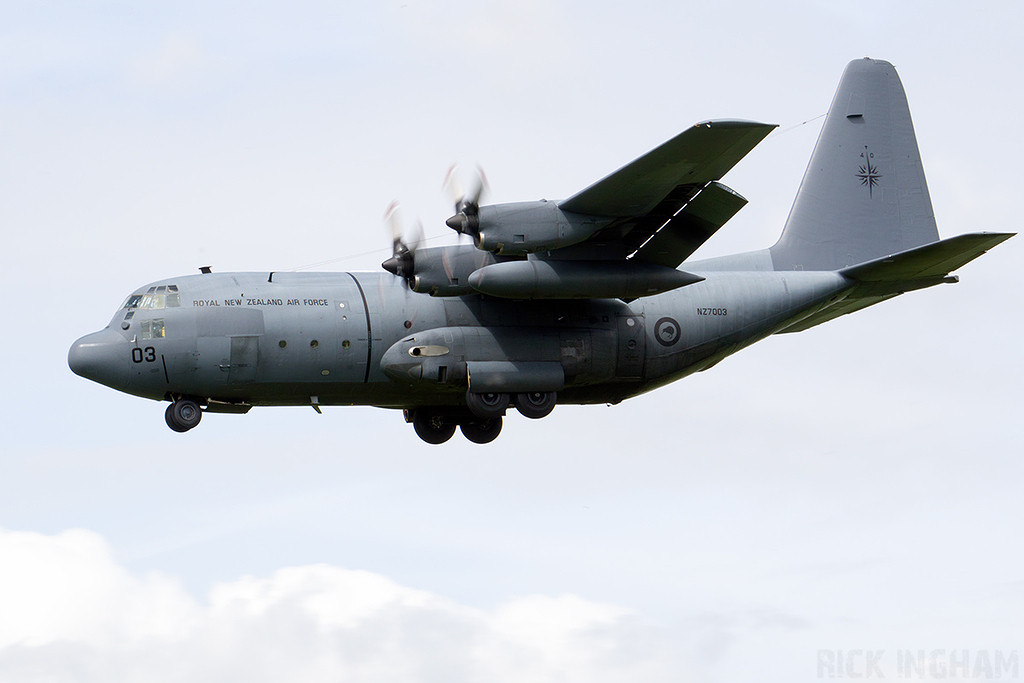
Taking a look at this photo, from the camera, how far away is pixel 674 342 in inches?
830

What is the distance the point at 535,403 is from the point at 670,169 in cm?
444

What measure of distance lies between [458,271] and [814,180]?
7741 mm

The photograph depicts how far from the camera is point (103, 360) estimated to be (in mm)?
19156

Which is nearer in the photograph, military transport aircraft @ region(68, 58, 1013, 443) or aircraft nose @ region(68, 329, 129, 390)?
military transport aircraft @ region(68, 58, 1013, 443)

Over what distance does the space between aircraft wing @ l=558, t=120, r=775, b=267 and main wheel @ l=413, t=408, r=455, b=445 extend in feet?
14.1

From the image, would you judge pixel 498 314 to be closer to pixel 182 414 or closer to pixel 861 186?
pixel 182 414

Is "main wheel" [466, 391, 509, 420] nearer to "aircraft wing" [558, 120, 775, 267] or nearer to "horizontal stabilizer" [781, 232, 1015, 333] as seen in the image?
"aircraft wing" [558, 120, 775, 267]

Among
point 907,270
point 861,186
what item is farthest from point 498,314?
point 861,186

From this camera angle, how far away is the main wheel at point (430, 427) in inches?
853

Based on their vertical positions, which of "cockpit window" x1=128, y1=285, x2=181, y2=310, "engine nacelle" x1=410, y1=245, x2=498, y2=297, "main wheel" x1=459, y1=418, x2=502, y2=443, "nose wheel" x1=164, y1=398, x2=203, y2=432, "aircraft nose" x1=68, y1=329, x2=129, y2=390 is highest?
"engine nacelle" x1=410, y1=245, x2=498, y2=297

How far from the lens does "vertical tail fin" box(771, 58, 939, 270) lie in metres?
23.2

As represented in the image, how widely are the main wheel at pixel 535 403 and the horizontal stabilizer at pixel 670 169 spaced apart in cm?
314

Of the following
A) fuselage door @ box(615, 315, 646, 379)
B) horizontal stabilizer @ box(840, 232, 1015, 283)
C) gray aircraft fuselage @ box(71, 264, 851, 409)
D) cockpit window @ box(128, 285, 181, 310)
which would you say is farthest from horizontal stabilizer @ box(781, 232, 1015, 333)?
cockpit window @ box(128, 285, 181, 310)

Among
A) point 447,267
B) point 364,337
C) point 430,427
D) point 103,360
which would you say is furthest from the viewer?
point 430,427
